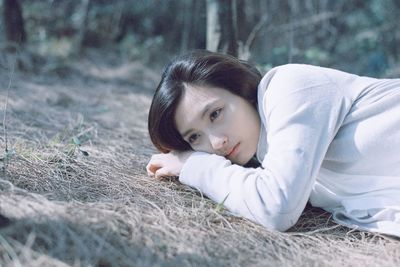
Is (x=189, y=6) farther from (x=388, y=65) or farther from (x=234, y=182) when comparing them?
(x=234, y=182)

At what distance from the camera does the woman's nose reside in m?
1.91

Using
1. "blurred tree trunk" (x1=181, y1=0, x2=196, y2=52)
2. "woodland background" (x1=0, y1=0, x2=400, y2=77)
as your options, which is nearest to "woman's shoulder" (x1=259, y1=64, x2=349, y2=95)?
"woodland background" (x1=0, y1=0, x2=400, y2=77)

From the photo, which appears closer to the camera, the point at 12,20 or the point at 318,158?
the point at 318,158

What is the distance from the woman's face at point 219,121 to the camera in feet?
6.32

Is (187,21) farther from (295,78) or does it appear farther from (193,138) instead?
(295,78)

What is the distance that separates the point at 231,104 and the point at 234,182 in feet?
1.12

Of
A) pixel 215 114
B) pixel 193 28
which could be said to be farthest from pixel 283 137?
pixel 193 28

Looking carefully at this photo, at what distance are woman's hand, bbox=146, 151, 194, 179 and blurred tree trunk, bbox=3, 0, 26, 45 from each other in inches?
121

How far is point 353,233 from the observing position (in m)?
1.84

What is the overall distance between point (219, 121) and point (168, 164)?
0.37 m

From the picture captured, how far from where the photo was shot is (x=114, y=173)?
217cm

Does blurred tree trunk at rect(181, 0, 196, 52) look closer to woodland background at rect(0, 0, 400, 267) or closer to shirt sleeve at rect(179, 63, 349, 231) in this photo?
woodland background at rect(0, 0, 400, 267)

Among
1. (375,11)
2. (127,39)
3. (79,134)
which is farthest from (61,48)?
(375,11)

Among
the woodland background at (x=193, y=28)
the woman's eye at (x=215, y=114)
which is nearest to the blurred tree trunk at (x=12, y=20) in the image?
the woodland background at (x=193, y=28)
